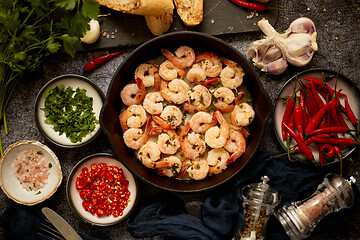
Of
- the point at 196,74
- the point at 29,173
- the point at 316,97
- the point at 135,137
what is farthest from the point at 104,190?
the point at 316,97

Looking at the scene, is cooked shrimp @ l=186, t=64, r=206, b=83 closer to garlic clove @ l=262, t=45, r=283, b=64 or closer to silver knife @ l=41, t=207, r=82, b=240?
garlic clove @ l=262, t=45, r=283, b=64

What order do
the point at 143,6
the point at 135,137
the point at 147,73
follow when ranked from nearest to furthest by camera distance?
the point at 143,6 → the point at 135,137 → the point at 147,73

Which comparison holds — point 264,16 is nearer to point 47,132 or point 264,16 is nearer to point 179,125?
point 179,125

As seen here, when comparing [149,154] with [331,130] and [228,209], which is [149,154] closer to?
[228,209]

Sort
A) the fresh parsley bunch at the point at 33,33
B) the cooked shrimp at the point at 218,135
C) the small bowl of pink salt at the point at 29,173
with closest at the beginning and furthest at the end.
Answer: the fresh parsley bunch at the point at 33,33 → the cooked shrimp at the point at 218,135 → the small bowl of pink salt at the point at 29,173

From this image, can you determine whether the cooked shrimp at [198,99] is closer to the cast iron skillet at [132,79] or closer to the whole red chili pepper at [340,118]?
the cast iron skillet at [132,79]

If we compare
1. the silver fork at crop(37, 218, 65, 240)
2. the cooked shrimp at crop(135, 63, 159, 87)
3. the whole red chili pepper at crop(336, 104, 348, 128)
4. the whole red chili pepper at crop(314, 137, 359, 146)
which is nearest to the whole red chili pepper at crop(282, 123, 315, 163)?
the whole red chili pepper at crop(314, 137, 359, 146)

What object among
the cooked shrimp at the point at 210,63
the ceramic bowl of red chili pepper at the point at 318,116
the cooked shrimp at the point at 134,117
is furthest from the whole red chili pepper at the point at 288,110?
the cooked shrimp at the point at 134,117

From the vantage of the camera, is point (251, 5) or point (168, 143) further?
point (251, 5)
